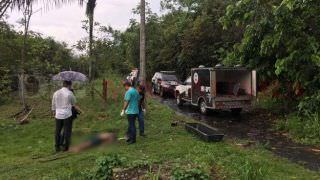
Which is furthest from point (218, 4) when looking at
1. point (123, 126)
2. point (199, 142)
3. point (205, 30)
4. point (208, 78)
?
point (199, 142)

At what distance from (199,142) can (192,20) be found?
2295 centimetres

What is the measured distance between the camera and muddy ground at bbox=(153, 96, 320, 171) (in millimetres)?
11664

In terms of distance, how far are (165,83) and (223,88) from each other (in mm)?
9023

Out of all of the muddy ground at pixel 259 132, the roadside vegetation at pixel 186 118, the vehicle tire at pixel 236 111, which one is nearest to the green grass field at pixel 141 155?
the roadside vegetation at pixel 186 118

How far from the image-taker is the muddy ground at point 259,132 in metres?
11.7

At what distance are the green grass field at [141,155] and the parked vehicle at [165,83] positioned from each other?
39.8 ft

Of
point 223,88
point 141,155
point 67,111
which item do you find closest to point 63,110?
point 67,111

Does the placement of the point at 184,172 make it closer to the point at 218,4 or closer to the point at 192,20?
the point at 218,4

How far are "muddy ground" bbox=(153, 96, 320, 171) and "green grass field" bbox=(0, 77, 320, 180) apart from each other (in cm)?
61

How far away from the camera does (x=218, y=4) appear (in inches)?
1230

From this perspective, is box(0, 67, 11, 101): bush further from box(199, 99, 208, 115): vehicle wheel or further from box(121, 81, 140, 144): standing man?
box(121, 81, 140, 144): standing man

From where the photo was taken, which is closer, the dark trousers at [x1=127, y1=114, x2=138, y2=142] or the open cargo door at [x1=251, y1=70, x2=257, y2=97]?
the dark trousers at [x1=127, y1=114, x2=138, y2=142]

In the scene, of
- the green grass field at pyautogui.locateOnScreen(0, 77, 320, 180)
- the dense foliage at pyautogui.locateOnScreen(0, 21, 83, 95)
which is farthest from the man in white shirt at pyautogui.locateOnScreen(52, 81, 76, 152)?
the dense foliage at pyautogui.locateOnScreen(0, 21, 83, 95)

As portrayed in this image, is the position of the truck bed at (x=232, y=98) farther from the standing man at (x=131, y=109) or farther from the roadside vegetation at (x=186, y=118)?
the standing man at (x=131, y=109)
